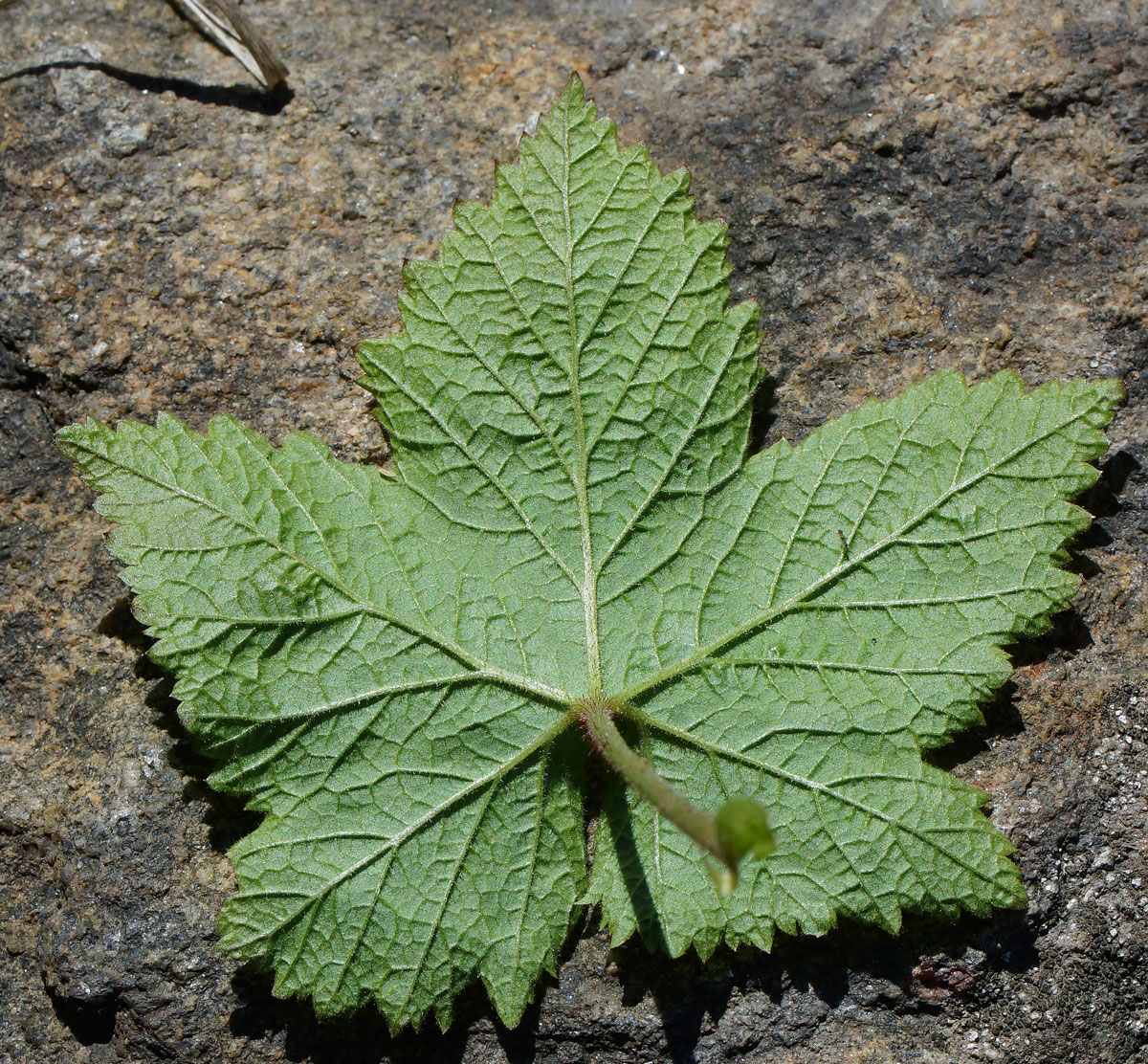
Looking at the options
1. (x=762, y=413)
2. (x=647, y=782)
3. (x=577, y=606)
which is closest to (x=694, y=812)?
(x=647, y=782)

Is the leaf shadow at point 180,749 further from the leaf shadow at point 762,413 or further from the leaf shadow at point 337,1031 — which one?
the leaf shadow at point 762,413

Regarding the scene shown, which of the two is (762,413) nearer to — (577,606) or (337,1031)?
(577,606)

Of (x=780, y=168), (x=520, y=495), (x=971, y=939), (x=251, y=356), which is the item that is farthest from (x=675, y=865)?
(x=780, y=168)

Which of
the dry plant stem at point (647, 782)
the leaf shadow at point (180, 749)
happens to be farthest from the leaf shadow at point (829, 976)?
the leaf shadow at point (180, 749)

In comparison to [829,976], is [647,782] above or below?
above

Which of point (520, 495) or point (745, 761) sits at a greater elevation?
point (520, 495)

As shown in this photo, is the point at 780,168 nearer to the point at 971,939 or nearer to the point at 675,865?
the point at 675,865
